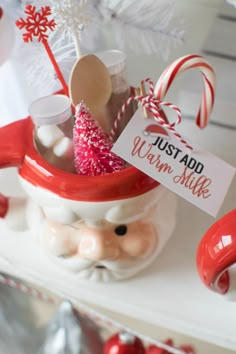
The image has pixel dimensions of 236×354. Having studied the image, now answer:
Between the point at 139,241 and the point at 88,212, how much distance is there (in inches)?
2.6

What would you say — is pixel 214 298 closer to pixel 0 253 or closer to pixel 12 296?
pixel 0 253

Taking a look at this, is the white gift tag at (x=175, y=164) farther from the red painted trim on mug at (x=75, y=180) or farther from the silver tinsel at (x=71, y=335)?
the silver tinsel at (x=71, y=335)

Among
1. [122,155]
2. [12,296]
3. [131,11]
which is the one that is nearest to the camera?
[122,155]

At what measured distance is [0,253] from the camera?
0.62m

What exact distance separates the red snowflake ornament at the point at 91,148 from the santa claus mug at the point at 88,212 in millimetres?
24

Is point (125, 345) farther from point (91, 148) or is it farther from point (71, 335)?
point (91, 148)

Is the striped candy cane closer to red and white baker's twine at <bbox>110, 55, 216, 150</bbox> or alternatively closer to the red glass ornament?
red and white baker's twine at <bbox>110, 55, 216, 150</bbox>

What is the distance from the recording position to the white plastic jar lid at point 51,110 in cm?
52

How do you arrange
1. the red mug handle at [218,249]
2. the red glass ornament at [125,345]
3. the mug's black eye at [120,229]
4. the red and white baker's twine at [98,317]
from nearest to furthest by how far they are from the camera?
1. the red mug handle at [218,249]
2. the mug's black eye at [120,229]
3. the red and white baker's twine at [98,317]
4. the red glass ornament at [125,345]

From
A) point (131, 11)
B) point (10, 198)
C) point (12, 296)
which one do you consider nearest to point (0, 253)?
point (10, 198)

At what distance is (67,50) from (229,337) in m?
0.32

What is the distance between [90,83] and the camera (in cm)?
53

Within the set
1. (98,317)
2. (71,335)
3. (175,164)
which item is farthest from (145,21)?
(71,335)

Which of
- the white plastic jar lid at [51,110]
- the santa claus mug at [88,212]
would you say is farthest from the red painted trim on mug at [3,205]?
the white plastic jar lid at [51,110]
